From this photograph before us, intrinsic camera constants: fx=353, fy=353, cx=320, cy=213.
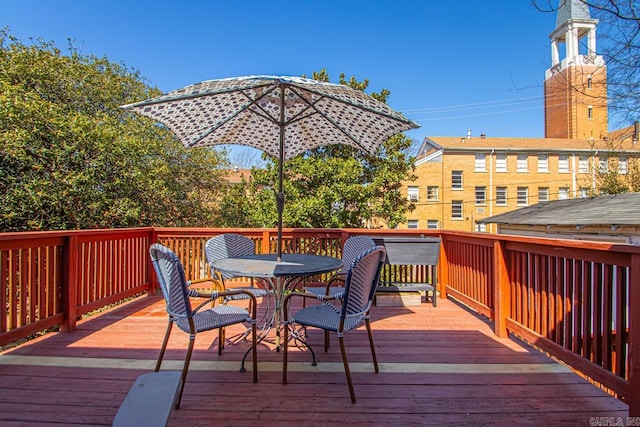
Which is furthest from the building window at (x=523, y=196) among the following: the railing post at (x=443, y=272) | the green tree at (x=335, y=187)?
the railing post at (x=443, y=272)

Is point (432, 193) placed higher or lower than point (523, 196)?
higher

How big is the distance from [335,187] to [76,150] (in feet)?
21.1

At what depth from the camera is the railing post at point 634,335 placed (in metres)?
1.79

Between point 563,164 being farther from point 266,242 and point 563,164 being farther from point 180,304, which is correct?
point 180,304

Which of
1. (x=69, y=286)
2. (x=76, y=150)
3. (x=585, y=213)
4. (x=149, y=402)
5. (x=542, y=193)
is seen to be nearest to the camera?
(x=149, y=402)

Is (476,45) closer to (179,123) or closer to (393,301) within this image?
(393,301)

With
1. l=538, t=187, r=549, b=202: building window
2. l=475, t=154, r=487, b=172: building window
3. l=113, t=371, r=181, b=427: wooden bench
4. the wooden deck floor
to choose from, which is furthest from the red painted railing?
l=538, t=187, r=549, b=202: building window

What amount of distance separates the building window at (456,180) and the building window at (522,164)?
3781mm

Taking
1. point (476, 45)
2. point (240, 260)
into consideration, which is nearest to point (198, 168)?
point (240, 260)

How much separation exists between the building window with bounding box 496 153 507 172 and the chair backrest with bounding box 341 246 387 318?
23.5m

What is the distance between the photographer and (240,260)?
3137mm

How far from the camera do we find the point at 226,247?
3625mm

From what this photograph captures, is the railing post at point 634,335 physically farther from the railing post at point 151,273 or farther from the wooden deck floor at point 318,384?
the railing post at point 151,273

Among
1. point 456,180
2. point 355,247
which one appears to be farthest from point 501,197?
point 355,247
